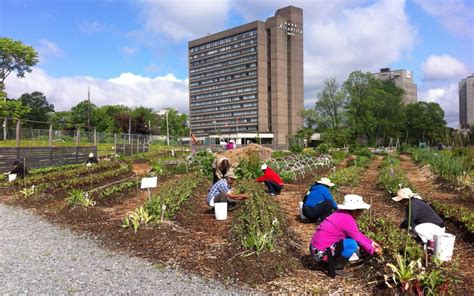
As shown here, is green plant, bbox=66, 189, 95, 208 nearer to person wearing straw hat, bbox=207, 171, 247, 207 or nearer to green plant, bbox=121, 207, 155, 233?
green plant, bbox=121, 207, 155, 233

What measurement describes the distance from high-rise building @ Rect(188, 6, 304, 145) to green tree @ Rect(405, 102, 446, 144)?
35551mm

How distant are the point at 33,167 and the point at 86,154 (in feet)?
20.5

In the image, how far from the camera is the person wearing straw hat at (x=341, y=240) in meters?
4.93

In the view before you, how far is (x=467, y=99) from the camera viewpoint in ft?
256

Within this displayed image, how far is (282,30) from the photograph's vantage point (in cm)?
11606

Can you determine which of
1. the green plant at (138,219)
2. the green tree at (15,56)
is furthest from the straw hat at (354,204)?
the green tree at (15,56)

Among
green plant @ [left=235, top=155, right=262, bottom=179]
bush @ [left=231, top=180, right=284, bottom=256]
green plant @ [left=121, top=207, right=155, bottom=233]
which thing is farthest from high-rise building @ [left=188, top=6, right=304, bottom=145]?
green plant @ [left=121, top=207, right=155, bottom=233]

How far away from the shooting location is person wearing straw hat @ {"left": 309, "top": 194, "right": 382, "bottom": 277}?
4934mm

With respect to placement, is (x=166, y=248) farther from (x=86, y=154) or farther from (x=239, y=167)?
(x=86, y=154)

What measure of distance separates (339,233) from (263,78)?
377 feet

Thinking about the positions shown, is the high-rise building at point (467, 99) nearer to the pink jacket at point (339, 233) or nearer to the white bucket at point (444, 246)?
the white bucket at point (444, 246)

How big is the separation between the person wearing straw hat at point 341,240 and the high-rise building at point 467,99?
60.9 metres

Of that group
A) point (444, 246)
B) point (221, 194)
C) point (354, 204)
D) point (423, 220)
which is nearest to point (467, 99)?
point (221, 194)

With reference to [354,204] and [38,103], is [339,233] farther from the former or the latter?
[38,103]
